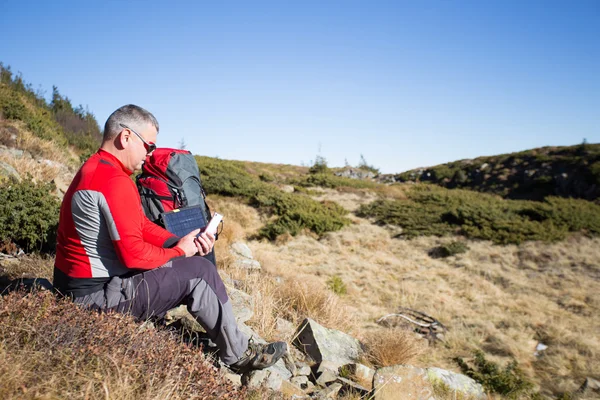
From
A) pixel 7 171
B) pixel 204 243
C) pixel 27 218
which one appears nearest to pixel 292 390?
pixel 204 243

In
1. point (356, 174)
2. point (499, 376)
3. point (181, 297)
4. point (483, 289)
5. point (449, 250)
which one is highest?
point (356, 174)

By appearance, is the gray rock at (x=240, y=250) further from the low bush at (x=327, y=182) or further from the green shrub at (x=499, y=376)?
the low bush at (x=327, y=182)

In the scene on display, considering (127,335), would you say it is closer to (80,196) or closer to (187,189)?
(80,196)

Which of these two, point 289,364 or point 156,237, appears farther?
point 289,364

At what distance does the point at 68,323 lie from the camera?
167 centimetres

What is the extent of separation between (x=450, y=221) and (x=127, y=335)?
12.7 meters

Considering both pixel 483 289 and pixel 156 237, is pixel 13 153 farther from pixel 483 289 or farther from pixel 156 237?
pixel 483 289

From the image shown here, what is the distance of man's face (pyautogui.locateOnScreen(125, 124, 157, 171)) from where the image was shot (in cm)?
211

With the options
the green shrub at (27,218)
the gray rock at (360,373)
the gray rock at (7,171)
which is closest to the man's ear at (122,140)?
the gray rock at (360,373)

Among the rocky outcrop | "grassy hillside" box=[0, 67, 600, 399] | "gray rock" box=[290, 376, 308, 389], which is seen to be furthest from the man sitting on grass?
"gray rock" box=[290, 376, 308, 389]

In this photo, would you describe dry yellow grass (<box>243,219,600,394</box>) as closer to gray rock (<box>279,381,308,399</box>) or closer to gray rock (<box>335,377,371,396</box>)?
gray rock (<box>335,377,371,396</box>)

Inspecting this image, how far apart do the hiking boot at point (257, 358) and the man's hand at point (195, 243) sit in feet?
2.38

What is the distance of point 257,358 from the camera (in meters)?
2.34

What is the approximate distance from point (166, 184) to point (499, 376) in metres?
4.70
